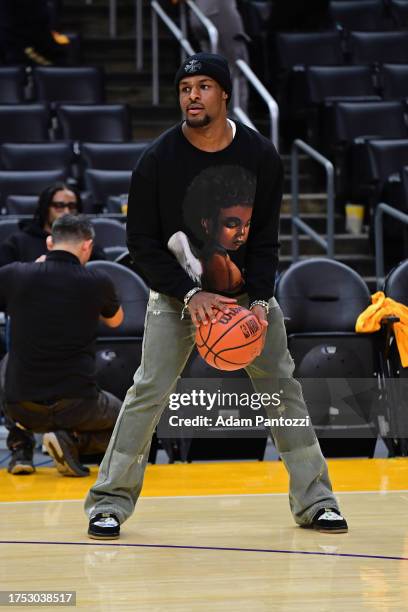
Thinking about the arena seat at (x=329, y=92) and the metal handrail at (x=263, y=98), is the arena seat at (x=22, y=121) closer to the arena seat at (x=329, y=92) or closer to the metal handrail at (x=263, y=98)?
the metal handrail at (x=263, y=98)

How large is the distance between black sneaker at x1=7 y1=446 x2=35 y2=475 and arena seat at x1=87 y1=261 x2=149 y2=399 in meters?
0.63

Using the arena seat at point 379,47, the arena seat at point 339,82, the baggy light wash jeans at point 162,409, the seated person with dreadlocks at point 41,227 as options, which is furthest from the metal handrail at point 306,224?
the baggy light wash jeans at point 162,409

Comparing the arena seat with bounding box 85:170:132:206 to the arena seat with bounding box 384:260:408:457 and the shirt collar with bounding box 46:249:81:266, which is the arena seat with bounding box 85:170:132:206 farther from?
the shirt collar with bounding box 46:249:81:266

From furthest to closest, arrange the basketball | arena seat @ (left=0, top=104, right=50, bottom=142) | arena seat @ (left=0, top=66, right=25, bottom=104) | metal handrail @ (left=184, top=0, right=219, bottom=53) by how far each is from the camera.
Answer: arena seat @ (left=0, top=66, right=25, bottom=104), arena seat @ (left=0, top=104, right=50, bottom=142), metal handrail @ (left=184, top=0, right=219, bottom=53), the basketball

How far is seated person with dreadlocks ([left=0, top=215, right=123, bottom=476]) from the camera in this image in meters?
5.80

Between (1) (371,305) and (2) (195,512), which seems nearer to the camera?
(2) (195,512)

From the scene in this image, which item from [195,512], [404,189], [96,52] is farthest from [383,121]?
[195,512]

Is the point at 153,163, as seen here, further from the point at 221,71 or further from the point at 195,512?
the point at 195,512

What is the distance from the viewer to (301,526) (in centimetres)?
460

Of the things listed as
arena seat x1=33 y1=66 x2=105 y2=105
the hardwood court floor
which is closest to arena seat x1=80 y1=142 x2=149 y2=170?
arena seat x1=33 y1=66 x2=105 y2=105

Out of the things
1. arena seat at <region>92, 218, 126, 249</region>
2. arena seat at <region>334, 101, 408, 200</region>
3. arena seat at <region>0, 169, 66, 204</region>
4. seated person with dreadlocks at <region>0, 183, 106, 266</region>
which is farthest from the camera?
arena seat at <region>334, 101, 408, 200</region>

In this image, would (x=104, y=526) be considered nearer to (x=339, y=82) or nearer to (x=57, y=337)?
(x=57, y=337)

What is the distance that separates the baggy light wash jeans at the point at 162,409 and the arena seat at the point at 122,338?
2038 mm

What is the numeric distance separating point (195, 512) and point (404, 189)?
14.1ft
